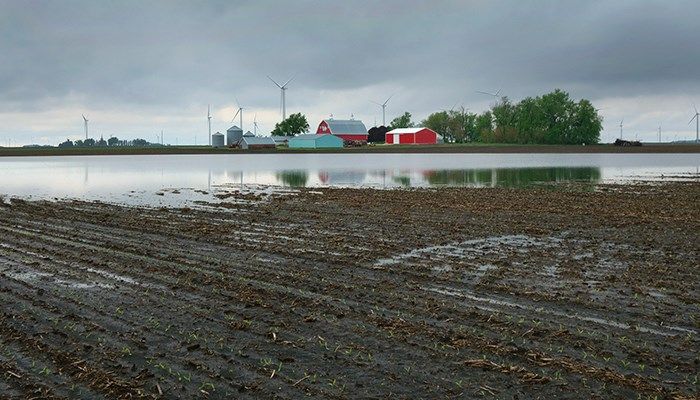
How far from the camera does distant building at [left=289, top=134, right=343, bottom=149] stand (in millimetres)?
184375

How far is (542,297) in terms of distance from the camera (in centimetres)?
1138

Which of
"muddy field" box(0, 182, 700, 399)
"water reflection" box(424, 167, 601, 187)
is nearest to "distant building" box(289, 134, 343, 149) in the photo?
"water reflection" box(424, 167, 601, 187)

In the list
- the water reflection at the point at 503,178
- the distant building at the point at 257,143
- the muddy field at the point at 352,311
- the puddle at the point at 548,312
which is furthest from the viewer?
the distant building at the point at 257,143

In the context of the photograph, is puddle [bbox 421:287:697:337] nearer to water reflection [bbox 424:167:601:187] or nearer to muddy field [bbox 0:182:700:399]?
muddy field [bbox 0:182:700:399]

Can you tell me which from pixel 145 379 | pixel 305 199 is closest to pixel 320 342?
pixel 145 379

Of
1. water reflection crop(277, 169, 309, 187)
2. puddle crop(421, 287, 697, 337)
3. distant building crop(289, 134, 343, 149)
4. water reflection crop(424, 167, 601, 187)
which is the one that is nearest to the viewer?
puddle crop(421, 287, 697, 337)

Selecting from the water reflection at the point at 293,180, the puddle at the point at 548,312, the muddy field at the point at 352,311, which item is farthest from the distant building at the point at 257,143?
the puddle at the point at 548,312

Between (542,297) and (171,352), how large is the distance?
6.47 meters

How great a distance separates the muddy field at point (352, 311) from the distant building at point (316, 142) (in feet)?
537

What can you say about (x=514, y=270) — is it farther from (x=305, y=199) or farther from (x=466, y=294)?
(x=305, y=199)

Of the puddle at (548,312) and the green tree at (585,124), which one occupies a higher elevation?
the green tree at (585,124)

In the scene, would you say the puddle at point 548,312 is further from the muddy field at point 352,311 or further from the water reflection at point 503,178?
the water reflection at point 503,178

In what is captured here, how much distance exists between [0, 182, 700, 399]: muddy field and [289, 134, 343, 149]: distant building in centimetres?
16356

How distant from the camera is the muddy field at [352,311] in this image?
24.7 ft
